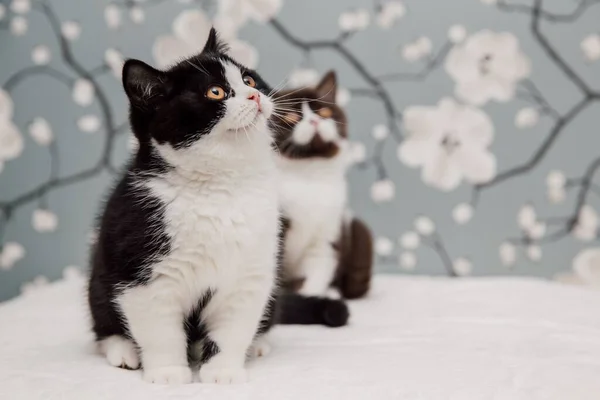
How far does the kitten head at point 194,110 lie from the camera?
2.77 ft

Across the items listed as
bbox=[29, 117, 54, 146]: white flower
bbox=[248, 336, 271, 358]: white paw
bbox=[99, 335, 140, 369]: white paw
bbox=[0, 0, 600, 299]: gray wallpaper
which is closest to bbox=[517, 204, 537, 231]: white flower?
bbox=[0, 0, 600, 299]: gray wallpaper

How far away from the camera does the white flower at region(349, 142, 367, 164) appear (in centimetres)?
186

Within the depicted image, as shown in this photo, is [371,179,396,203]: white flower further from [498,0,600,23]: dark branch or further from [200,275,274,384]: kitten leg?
[200,275,274,384]: kitten leg

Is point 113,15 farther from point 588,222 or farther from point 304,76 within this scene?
point 588,222

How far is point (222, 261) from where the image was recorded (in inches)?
33.8

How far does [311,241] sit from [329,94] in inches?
16.2

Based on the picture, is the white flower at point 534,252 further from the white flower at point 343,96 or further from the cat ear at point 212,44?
the cat ear at point 212,44

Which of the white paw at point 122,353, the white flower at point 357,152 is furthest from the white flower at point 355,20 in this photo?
the white paw at point 122,353

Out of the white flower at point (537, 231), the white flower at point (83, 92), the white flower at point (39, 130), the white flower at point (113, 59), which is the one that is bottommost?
the white flower at point (537, 231)

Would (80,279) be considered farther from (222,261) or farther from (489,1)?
(489,1)

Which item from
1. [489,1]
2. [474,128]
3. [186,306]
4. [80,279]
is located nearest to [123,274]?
[186,306]

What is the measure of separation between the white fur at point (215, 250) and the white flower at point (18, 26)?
129 cm

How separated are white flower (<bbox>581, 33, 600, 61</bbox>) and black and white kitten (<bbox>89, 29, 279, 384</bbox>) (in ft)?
4.30

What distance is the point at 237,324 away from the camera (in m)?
0.89
